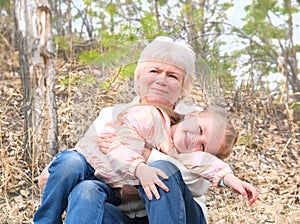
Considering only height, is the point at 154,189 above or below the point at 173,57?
below

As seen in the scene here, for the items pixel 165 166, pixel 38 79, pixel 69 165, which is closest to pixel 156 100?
pixel 165 166

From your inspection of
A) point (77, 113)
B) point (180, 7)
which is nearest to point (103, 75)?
point (77, 113)

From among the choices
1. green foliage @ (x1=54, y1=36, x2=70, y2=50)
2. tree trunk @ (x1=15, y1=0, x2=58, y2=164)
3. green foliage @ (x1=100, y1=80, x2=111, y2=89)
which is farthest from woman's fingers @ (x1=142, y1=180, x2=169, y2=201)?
green foliage @ (x1=54, y1=36, x2=70, y2=50)

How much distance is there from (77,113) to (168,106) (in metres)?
0.29

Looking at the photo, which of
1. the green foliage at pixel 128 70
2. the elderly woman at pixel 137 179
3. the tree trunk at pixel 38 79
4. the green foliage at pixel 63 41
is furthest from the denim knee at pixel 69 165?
the green foliage at pixel 63 41

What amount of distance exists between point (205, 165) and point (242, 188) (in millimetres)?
97

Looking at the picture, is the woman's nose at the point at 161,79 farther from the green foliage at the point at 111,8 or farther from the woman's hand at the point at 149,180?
the green foliage at the point at 111,8

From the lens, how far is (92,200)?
1.39m

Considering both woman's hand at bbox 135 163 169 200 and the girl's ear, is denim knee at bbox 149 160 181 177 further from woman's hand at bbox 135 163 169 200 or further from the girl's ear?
the girl's ear

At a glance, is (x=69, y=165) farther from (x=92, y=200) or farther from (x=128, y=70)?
(x=128, y=70)

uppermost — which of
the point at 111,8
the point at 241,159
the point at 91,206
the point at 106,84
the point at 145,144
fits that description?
the point at 111,8

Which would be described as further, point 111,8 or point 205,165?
point 111,8

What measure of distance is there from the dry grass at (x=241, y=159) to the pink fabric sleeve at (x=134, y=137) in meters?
0.74

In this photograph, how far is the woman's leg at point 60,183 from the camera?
1.44 m
